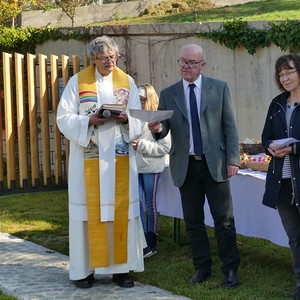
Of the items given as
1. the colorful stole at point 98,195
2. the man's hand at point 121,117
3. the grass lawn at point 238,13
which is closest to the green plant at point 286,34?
the colorful stole at point 98,195

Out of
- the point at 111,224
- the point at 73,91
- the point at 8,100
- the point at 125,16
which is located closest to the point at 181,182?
the point at 111,224

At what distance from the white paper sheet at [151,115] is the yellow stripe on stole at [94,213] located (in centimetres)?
64

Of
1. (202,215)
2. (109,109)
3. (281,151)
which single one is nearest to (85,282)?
(202,215)

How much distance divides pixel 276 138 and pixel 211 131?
68 cm

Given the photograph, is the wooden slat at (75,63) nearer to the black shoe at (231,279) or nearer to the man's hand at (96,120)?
the man's hand at (96,120)

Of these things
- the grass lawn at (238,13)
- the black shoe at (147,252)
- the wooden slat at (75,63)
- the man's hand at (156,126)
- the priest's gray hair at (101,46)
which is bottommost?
the black shoe at (147,252)

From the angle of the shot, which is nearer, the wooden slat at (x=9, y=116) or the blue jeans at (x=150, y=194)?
the blue jeans at (x=150, y=194)

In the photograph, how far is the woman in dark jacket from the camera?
6.29m

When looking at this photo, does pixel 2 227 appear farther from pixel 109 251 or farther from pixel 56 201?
pixel 109 251

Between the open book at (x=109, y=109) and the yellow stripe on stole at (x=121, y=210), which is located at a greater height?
the open book at (x=109, y=109)

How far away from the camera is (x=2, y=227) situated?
10281 millimetres

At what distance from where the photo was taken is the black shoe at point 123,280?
7148mm

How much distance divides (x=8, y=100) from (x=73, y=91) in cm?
582

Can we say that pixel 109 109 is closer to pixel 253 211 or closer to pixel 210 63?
pixel 253 211
